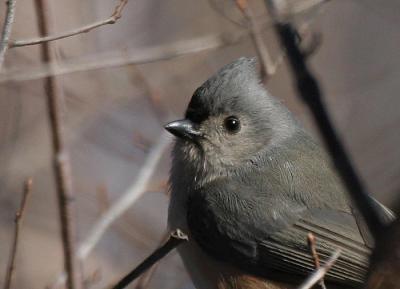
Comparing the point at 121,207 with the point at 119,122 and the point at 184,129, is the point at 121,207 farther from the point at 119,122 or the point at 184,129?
the point at 119,122

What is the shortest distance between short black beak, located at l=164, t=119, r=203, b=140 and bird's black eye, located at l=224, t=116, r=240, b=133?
132mm

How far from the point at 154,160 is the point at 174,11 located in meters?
2.60

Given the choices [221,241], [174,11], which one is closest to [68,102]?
[174,11]

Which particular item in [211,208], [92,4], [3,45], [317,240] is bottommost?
[317,240]

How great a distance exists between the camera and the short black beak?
3.86 meters

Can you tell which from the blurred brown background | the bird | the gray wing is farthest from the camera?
the blurred brown background

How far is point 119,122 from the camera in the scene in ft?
19.2

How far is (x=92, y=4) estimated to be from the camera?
599 cm

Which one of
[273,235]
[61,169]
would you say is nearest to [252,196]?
[273,235]

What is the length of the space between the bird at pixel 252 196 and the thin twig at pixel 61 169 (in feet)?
2.02

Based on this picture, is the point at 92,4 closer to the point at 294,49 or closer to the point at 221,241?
the point at 221,241

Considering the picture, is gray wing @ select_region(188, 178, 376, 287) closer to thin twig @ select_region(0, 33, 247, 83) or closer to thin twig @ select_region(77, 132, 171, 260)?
thin twig @ select_region(77, 132, 171, 260)

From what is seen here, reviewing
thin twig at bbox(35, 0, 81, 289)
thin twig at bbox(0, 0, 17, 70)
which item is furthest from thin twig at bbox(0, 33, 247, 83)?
thin twig at bbox(0, 0, 17, 70)

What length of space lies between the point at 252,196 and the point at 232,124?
0.42m
